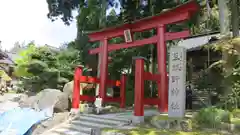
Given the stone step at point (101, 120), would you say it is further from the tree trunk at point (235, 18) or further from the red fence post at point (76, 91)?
the tree trunk at point (235, 18)

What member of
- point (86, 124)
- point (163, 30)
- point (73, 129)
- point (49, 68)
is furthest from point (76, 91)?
point (49, 68)

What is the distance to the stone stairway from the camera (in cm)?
834

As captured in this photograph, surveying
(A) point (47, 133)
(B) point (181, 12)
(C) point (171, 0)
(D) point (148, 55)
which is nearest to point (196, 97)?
(D) point (148, 55)

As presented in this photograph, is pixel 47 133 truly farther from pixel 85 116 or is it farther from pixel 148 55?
pixel 148 55

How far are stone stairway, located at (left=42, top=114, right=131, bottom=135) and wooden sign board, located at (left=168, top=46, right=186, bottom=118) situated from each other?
1.80 metres

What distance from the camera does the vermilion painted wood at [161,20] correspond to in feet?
28.2

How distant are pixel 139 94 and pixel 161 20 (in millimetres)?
A: 3289

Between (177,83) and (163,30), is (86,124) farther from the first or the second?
(163,30)

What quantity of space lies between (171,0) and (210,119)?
1032 cm

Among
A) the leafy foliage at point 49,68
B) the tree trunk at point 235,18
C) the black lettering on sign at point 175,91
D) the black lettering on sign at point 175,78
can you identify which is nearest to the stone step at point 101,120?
the black lettering on sign at point 175,91

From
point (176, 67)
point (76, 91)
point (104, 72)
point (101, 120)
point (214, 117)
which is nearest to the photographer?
point (214, 117)

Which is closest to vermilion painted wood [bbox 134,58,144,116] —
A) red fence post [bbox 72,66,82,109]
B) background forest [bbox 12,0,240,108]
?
red fence post [bbox 72,66,82,109]

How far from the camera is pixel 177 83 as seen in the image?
24.7 feet

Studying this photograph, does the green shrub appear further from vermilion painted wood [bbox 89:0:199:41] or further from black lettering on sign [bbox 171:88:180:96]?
vermilion painted wood [bbox 89:0:199:41]
